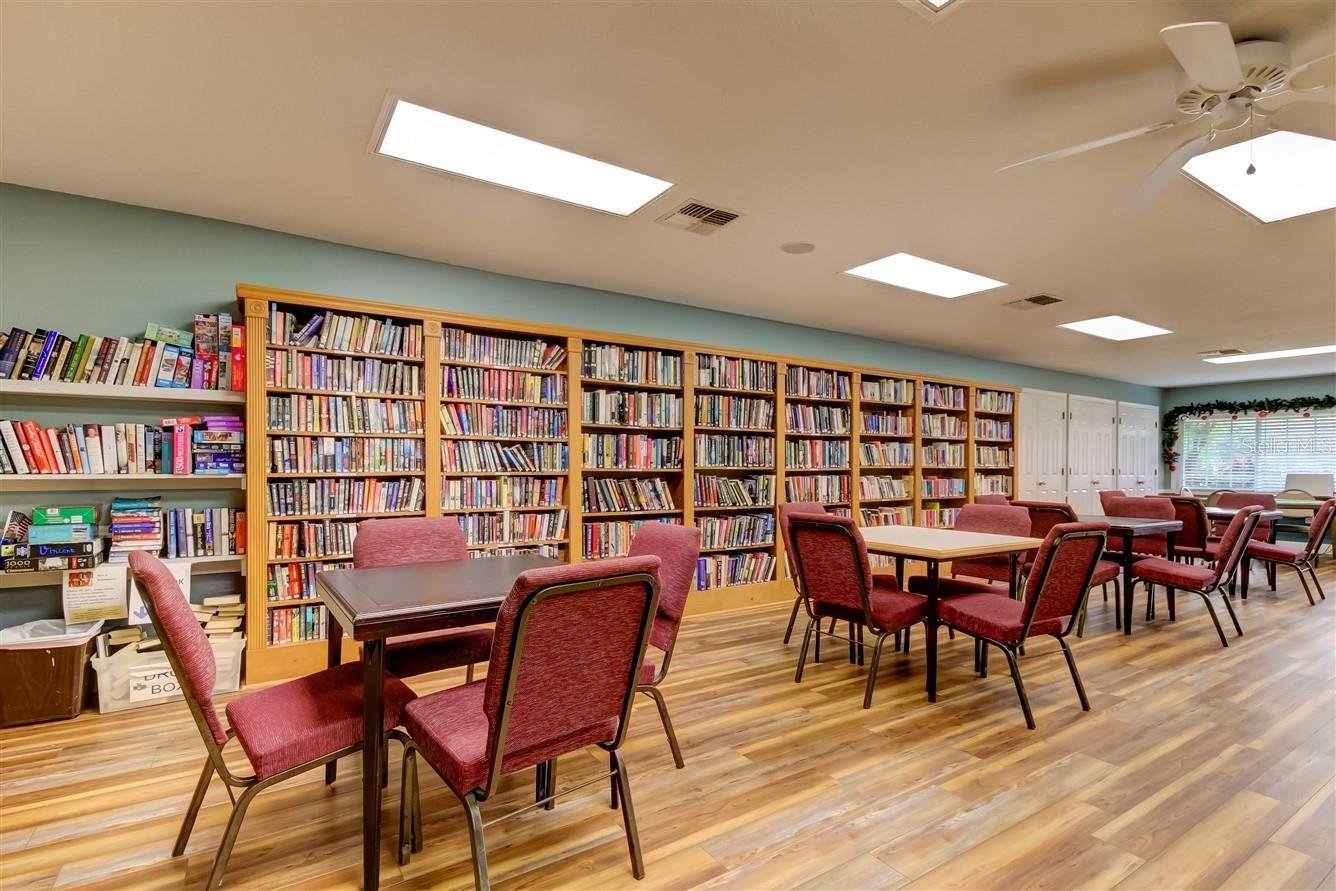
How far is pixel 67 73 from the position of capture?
7.05 ft

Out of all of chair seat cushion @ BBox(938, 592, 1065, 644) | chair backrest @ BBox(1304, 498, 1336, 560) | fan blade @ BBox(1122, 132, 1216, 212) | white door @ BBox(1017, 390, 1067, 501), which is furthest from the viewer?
white door @ BBox(1017, 390, 1067, 501)

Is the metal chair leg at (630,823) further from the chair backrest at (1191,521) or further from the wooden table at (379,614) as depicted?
the chair backrest at (1191,521)

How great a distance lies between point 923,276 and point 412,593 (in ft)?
13.7

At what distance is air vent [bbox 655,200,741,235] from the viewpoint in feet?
11.0

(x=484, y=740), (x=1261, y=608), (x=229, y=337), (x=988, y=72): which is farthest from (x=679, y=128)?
(x=1261, y=608)

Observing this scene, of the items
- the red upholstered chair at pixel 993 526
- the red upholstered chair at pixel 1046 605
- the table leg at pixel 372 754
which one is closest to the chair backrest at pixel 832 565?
the red upholstered chair at pixel 1046 605

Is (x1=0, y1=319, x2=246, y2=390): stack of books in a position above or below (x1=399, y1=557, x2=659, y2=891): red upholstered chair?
above

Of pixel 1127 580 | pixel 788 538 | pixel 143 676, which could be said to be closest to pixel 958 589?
pixel 788 538

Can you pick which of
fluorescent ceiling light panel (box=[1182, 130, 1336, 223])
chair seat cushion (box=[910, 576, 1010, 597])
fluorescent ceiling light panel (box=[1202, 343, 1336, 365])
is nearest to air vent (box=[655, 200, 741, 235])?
fluorescent ceiling light panel (box=[1182, 130, 1336, 223])

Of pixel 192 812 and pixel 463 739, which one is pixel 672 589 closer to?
pixel 463 739

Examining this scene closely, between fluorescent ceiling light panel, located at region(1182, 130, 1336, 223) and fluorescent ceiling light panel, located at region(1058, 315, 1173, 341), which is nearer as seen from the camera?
fluorescent ceiling light panel, located at region(1182, 130, 1336, 223)

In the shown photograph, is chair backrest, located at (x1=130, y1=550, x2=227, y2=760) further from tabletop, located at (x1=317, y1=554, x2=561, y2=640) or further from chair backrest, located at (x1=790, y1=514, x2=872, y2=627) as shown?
chair backrest, located at (x1=790, y1=514, x2=872, y2=627)

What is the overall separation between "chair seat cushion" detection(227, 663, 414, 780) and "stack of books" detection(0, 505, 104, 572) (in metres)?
1.90

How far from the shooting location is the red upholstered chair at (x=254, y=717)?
1551 mm
